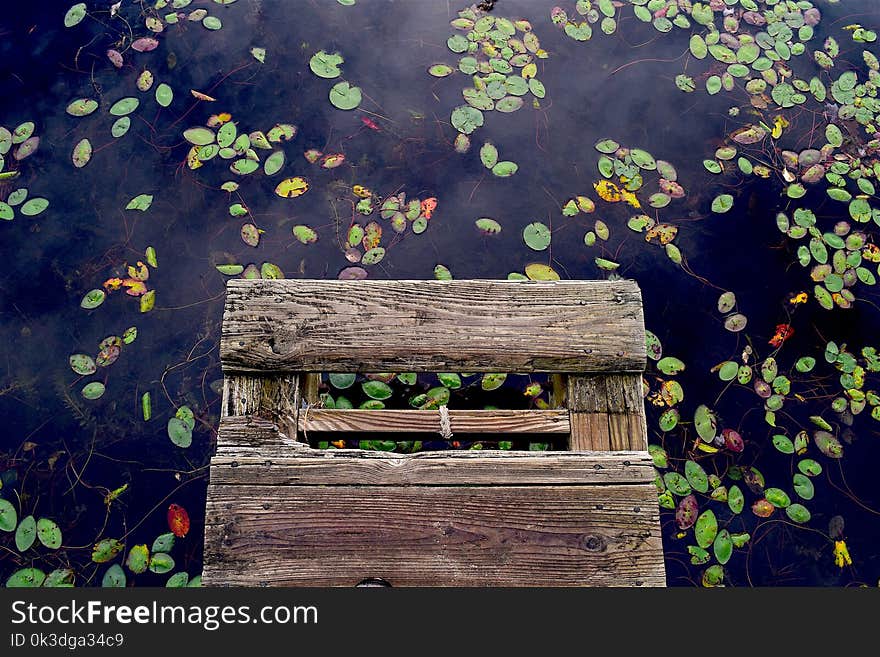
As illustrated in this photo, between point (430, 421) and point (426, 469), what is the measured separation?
185 mm

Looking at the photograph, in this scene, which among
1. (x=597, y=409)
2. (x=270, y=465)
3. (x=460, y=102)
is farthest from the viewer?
(x=460, y=102)

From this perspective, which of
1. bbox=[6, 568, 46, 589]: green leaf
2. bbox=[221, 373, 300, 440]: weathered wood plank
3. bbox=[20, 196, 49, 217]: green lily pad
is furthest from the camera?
bbox=[20, 196, 49, 217]: green lily pad

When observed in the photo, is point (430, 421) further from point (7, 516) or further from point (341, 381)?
point (7, 516)

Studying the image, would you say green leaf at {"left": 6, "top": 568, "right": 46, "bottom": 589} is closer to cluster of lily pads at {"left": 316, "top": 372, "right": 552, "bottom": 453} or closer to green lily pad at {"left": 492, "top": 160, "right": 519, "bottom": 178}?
cluster of lily pads at {"left": 316, "top": 372, "right": 552, "bottom": 453}

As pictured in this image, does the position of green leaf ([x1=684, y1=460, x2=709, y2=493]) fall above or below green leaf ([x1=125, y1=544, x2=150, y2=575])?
above

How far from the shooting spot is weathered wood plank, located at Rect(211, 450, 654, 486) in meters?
1.02

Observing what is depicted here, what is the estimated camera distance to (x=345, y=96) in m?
2.37

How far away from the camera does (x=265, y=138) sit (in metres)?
2.27

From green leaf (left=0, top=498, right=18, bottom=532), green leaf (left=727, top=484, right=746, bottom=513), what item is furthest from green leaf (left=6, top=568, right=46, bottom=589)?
green leaf (left=727, top=484, right=746, bottom=513)

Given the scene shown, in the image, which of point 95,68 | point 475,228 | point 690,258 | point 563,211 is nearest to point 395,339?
point 475,228

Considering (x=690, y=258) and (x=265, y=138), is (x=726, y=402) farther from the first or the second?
(x=265, y=138)

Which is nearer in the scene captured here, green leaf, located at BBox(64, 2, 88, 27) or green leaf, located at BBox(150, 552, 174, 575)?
green leaf, located at BBox(150, 552, 174, 575)

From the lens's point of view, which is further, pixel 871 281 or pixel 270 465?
pixel 871 281

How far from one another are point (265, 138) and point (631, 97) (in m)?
1.48
